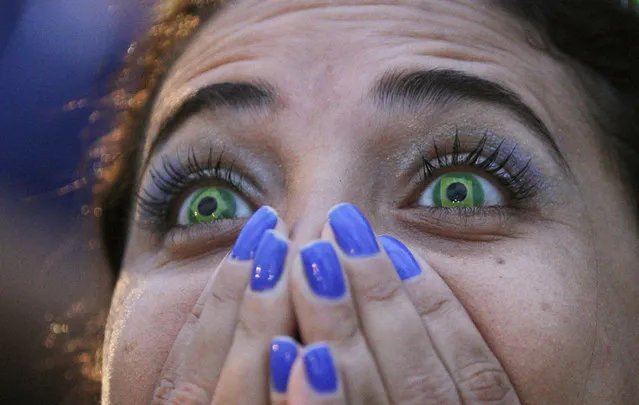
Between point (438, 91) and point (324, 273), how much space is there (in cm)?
52

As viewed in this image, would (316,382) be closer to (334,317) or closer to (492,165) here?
(334,317)

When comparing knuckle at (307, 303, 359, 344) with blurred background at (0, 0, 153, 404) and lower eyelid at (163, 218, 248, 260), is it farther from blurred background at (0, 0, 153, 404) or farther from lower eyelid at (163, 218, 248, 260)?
blurred background at (0, 0, 153, 404)

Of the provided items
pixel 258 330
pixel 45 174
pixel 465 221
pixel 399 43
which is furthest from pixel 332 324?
pixel 45 174

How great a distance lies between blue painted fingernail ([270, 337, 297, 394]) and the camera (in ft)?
3.49

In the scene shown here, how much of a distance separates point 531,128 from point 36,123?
6.65 feet

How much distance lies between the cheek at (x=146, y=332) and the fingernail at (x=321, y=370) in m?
0.44

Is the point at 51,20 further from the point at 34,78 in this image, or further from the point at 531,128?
the point at 531,128

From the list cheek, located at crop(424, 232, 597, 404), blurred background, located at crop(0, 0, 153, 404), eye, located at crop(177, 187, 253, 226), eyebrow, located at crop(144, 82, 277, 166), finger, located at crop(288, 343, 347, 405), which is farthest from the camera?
blurred background, located at crop(0, 0, 153, 404)

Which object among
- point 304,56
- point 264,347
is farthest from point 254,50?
point 264,347

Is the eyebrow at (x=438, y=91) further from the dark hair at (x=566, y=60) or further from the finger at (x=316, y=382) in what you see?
the finger at (x=316, y=382)

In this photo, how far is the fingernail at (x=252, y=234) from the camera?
46.3 inches

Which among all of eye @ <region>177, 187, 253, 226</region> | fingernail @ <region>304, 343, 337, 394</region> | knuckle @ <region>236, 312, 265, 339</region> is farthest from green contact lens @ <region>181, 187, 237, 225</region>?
fingernail @ <region>304, 343, 337, 394</region>

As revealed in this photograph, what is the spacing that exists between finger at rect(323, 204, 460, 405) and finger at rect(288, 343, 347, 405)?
3.5 inches

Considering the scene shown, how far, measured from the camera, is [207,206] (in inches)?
65.1
